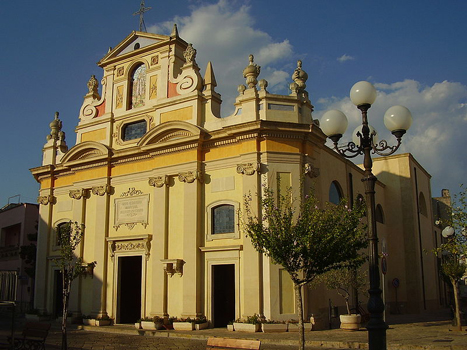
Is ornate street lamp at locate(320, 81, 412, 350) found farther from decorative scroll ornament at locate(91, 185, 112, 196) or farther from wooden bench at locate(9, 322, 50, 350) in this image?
decorative scroll ornament at locate(91, 185, 112, 196)

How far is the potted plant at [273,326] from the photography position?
59.3ft

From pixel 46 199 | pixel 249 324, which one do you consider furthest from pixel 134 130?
pixel 249 324

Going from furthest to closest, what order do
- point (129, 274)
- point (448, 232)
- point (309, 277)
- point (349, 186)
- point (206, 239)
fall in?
point (349, 186) → point (129, 274) → point (206, 239) → point (448, 232) → point (309, 277)

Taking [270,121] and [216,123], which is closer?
[270,121]

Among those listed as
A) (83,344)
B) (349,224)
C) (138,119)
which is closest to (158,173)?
(138,119)

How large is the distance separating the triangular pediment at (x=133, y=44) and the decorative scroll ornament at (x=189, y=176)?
23.4 ft

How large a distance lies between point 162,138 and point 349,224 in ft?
40.6

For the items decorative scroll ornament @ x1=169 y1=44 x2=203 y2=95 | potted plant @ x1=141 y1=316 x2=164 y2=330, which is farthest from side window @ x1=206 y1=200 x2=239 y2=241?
decorative scroll ornament @ x1=169 y1=44 x2=203 y2=95

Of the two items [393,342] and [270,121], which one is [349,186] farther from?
[393,342]

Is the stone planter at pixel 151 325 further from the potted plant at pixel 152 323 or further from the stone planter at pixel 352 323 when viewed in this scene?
the stone planter at pixel 352 323

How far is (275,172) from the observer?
64.4 feet

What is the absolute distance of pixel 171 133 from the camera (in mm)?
22031

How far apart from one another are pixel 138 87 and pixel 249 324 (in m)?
13.3

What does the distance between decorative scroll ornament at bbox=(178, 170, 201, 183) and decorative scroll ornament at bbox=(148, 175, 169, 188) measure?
2.61 ft
